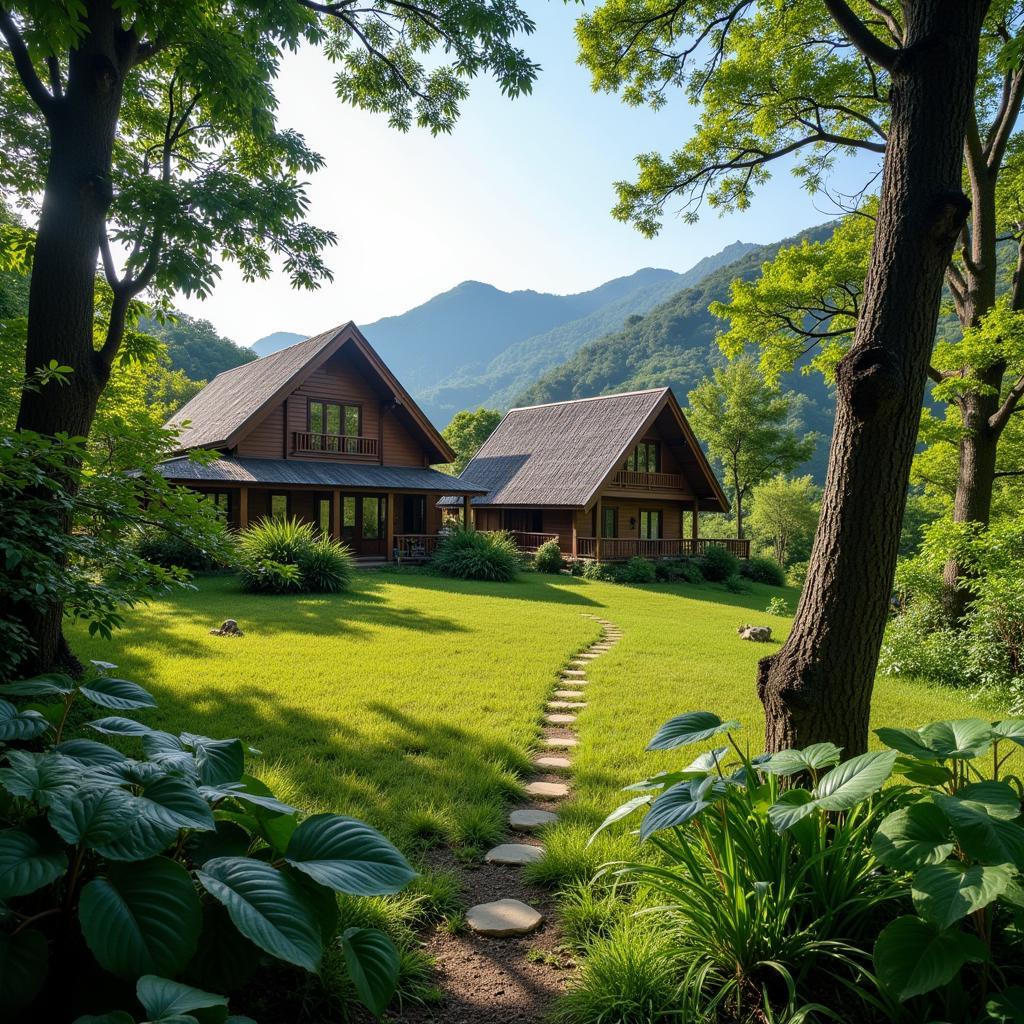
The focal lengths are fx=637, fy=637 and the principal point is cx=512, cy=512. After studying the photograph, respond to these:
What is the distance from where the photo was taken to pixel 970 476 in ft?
36.7

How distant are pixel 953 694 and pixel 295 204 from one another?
992cm

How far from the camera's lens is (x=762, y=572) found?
27859 mm

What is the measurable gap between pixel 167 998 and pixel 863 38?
4.79 metres

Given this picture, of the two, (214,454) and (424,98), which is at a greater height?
(424,98)

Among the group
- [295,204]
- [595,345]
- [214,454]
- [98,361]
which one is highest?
[595,345]

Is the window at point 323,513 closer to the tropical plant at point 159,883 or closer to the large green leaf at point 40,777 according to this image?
the tropical plant at point 159,883

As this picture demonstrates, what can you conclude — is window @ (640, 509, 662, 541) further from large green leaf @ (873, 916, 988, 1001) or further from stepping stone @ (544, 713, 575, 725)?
large green leaf @ (873, 916, 988, 1001)

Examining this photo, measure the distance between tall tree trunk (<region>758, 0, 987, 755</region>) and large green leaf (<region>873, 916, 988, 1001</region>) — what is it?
122 centimetres

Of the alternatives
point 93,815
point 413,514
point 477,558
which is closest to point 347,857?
point 93,815

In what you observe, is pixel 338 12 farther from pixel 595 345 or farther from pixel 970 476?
pixel 595 345

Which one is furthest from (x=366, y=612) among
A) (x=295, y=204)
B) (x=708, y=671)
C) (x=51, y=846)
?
(x=51, y=846)

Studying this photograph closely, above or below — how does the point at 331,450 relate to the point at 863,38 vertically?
below

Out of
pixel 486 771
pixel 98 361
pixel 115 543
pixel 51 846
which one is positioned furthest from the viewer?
pixel 98 361

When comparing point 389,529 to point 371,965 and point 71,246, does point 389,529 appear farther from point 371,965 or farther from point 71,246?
point 371,965
